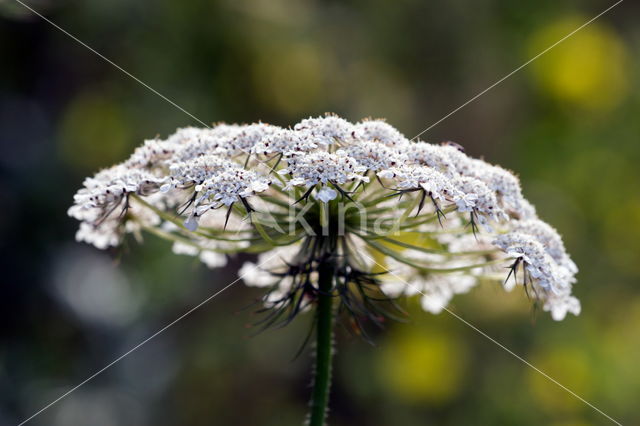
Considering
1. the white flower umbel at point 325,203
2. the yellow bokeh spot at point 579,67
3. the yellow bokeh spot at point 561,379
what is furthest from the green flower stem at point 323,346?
the yellow bokeh spot at point 579,67

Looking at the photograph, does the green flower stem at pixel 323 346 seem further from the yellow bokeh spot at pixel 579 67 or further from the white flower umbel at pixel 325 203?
the yellow bokeh spot at pixel 579 67


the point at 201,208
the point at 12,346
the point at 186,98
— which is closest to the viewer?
the point at 201,208

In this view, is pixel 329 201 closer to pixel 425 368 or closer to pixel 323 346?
pixel 323 346

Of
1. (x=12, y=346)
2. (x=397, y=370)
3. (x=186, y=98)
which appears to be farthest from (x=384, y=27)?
(x=12, y=346)

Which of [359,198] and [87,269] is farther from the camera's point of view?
[87,269]

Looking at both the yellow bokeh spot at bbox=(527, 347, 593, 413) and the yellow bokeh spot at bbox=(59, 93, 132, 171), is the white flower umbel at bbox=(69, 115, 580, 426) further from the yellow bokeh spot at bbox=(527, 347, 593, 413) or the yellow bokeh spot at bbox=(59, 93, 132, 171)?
the yellow bokeh spot at bbox=(59, 93, 132, 171)

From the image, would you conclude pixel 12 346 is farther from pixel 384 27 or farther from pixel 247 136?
pixel 384 27

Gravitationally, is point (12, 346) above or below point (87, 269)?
below

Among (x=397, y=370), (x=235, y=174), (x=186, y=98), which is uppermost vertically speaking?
(x=186, y=98)
